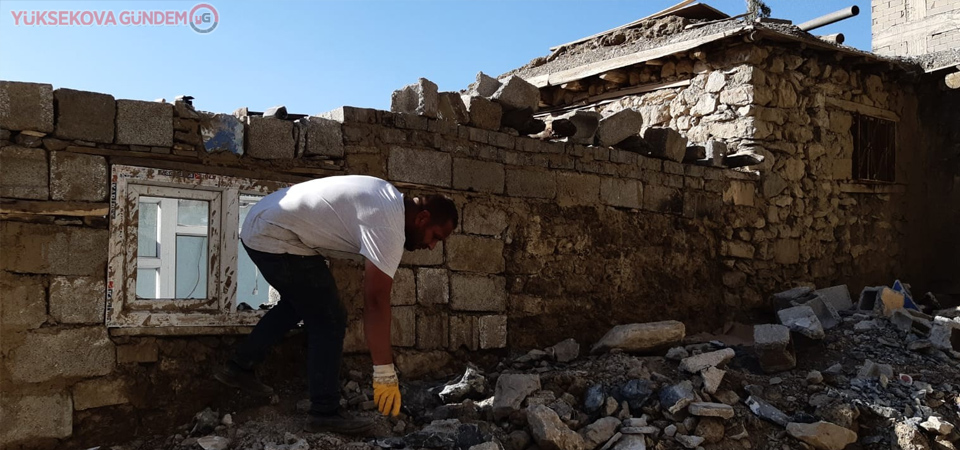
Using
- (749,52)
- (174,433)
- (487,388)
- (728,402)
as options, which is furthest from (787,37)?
(174,433)

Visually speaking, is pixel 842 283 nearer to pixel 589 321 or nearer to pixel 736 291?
pixel 736 291

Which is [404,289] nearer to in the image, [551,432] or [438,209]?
[438,209]

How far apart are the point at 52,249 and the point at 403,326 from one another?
6.66ft

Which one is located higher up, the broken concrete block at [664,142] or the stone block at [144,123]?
the broken concrete block at [664,142]

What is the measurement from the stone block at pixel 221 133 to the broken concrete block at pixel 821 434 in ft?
12.0

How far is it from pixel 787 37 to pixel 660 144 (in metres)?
1.90

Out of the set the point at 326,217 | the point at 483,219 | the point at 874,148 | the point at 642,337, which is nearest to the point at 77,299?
the point at 326,217

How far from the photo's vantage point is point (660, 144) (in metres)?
6.87

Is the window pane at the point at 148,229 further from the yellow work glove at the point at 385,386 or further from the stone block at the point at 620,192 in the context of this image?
the stone block at the point at 620,192

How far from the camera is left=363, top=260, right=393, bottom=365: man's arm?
3.82m

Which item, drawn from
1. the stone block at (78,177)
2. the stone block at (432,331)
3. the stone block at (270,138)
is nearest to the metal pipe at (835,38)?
the stone block at (432,331)

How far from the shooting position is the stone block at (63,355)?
390cm

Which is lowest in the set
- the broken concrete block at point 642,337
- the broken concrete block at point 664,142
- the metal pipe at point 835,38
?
the broken concrete block at point 642,337

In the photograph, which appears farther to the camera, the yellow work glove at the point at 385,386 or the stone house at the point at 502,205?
the stone house at the point at 502,205
